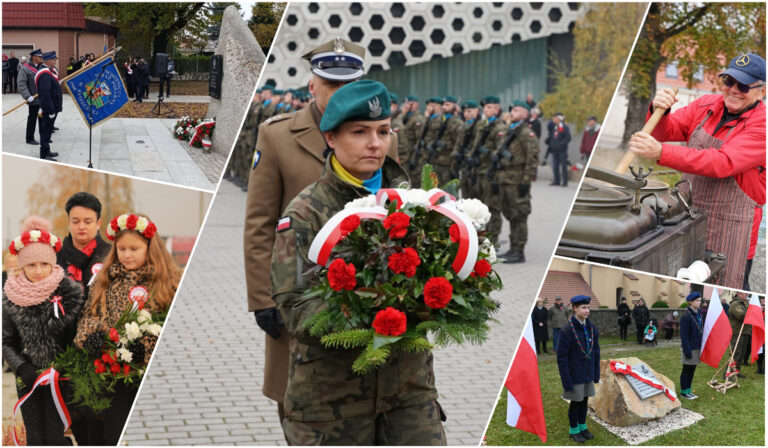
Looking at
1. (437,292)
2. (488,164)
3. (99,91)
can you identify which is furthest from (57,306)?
(488,164)

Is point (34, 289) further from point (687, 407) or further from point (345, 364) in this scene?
point (687, 407)

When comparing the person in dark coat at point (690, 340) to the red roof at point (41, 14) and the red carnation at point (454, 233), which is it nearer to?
the red carnation at point (454, 233)

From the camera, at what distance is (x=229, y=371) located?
683 cm

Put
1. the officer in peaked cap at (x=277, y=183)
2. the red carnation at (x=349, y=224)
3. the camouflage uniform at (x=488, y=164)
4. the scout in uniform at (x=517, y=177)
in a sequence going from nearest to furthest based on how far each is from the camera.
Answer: the red carnation at (x=349, y=224), the officer in peaked cap at (x=277, y=183), the scout in uniform at (x=517, y=177), the camouflage uniform at (x=488, y=164)

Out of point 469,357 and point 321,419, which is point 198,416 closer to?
point 469,357

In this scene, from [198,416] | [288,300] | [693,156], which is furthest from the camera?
[198,416]

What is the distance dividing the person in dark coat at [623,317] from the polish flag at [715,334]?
0.33 metres

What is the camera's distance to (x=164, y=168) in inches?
217

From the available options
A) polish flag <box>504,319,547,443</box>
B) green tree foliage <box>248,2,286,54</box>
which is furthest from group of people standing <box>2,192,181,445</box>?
polish flag <box>504,319,547,443</box>

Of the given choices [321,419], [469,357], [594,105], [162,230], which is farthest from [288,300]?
[594,105]

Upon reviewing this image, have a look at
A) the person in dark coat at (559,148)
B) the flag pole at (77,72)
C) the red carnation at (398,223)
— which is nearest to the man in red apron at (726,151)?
the red carnation at (398,223)

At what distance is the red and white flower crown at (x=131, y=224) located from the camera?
205 inches

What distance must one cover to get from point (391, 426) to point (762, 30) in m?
4.42

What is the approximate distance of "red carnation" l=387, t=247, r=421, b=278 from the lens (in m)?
2.84
